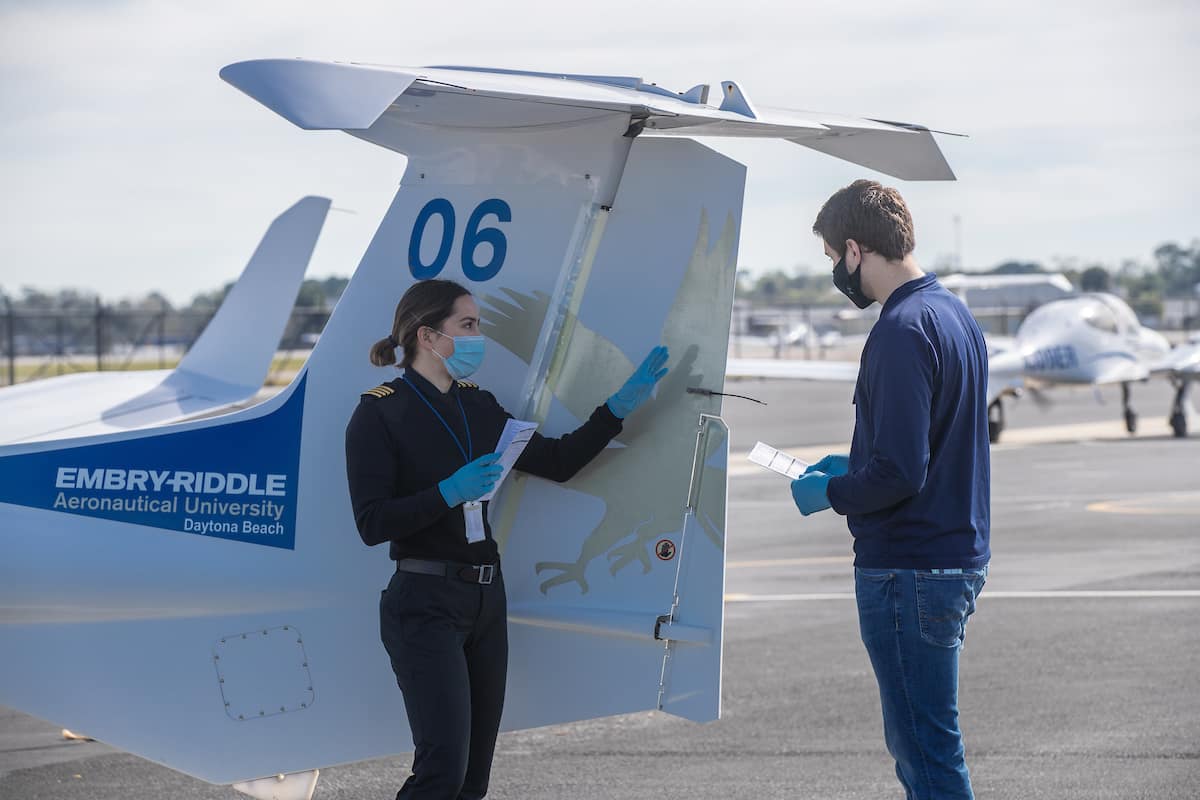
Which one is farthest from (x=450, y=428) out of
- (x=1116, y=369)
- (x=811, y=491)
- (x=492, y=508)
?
(x=1116, y=369)

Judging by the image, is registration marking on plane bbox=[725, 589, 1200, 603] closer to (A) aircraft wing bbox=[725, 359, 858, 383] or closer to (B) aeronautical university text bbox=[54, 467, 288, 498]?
(B) aeronautical university text bbox=[54, 467, 288, 498]

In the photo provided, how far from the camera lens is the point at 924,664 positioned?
3469mm

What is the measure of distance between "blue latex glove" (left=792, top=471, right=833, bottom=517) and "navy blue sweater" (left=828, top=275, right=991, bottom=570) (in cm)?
11

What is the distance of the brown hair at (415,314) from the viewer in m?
3.71

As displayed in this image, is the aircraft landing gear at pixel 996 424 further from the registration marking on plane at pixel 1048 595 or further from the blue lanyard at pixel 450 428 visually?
the blue lanyard at pixel 450 428

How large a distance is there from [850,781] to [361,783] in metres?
2.02

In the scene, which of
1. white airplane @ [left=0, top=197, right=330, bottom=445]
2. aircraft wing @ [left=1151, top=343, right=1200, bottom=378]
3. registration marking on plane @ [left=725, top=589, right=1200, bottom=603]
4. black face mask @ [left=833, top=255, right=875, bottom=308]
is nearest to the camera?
black face mask @ [left=833, top=255, right=875, bottom=308]

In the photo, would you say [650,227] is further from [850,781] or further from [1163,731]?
[1163,731]

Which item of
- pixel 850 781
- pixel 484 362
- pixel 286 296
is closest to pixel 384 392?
pixel 484 362

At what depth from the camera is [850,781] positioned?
216 inches

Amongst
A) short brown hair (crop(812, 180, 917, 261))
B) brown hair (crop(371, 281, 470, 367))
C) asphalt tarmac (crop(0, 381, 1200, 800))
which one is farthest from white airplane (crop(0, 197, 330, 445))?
short brown hair (crop(812, 180, 917, 261))

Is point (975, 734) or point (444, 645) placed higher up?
point (444, 645)

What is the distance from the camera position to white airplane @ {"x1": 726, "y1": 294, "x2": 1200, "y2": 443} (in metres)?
23.4

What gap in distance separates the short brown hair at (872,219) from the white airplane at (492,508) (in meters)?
0.29
